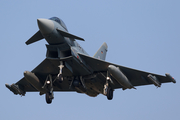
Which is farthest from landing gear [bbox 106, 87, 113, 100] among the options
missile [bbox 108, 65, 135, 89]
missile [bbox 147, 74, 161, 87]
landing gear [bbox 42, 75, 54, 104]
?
landing gear [bbox 42, 75, 54, 104]

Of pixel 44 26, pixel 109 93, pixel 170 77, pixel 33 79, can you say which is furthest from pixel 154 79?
pixel 33 79

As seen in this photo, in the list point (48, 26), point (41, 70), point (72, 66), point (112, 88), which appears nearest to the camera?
point (48, 26)

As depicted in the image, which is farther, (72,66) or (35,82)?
(35,82)

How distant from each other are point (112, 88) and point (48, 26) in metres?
8.74

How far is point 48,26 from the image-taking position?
832 inches

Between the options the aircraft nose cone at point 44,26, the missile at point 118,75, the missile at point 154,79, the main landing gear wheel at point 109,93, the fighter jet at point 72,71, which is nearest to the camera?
the aircraft nose cone at point 44,26

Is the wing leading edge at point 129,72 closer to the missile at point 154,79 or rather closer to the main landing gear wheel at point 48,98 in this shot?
the missile at point 154,79

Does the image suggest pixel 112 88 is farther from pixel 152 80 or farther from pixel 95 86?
pixel 152 80

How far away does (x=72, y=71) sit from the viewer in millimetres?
23250

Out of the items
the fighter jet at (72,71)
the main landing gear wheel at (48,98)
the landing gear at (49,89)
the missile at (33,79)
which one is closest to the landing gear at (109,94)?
the fighter jet at (72,71)

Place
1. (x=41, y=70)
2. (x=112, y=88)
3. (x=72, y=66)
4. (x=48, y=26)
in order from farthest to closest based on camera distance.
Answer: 1. (x=112, y=88)
2. (x=41, y=70)
3. (x=72, y=66)
4. (x=48, y=26)

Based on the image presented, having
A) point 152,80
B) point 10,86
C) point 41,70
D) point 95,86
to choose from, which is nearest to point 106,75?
point 95,86

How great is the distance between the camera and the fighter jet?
21891 millimetres

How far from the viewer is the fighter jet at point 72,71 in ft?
71.8
